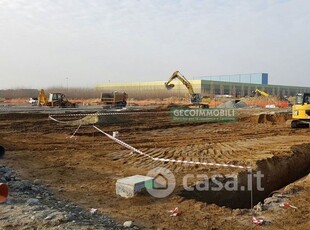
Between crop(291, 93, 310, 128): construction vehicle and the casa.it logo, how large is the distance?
14.1 m

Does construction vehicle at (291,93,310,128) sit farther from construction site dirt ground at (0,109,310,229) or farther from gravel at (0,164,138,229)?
gravel at (0,164,138,229)

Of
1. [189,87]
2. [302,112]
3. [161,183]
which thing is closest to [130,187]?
[161,183]

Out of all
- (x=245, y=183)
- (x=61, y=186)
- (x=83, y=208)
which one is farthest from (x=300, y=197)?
(x=61, y=186)

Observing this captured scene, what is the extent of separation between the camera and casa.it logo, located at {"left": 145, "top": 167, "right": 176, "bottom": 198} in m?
7.21

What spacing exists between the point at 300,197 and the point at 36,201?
543 cm

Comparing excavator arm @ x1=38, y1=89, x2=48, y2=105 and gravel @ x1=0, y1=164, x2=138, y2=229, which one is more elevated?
excavator arm @ x1=38, y1=89, x2=48, y2=105

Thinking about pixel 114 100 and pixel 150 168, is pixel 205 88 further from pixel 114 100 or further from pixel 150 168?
pixel 150 168

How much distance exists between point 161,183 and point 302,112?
600 inches

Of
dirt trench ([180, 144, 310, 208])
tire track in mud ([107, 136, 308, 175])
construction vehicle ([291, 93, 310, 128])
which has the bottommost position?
dirt trench ([180, 144, 310, 208])

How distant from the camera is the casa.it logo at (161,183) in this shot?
7.21 meters

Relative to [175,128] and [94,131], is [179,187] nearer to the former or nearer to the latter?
[94,131]

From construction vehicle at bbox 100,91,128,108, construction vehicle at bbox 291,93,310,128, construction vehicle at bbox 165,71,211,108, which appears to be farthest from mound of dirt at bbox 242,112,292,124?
construction vehicle at bbox 100,91,128,108

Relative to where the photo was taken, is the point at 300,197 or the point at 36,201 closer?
the point at 36,201

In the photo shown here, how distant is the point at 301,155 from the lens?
41.6ft
